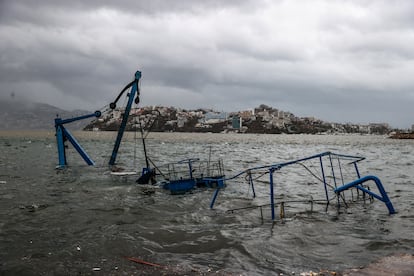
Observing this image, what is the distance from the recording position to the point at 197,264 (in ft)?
37.5

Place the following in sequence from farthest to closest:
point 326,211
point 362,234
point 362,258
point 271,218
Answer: point 326,211 < point 271,218 < point 362,234 < point 362,258

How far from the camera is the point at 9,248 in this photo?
13.1 meters

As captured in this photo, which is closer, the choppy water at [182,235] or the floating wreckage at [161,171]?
the choppy water at [182,235]

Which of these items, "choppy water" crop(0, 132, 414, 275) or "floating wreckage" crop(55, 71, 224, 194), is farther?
"floating wreckage" crop(55, 71, 224, 194)

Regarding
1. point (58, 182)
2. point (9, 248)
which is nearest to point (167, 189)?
point (58, 182)

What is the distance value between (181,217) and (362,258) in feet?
30.7

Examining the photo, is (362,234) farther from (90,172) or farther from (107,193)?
(90,172)

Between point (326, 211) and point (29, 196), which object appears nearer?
point (326, 211)

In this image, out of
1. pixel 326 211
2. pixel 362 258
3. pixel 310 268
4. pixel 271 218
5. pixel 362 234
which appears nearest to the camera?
pixel 310 268

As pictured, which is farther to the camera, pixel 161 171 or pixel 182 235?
pixel 161 171

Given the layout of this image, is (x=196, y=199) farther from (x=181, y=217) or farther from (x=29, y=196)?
(x=29, y=196)

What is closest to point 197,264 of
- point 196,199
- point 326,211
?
point 326,211

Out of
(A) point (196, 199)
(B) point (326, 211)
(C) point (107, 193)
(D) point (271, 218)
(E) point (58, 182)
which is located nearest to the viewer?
(D) point (271, 218)

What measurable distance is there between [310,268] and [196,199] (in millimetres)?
13030
